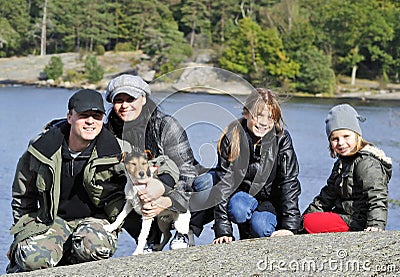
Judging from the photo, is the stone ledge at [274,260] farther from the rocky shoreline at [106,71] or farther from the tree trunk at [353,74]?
the tree trunk at [353,74]

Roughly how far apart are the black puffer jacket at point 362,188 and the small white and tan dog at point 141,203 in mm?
921

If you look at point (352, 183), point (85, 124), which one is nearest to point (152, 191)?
point (85, 124)

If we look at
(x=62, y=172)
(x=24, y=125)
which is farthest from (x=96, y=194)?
(x=24, y=125)

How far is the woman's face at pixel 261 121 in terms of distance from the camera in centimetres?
432

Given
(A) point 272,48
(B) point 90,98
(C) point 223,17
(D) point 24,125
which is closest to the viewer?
(B) point 90,98

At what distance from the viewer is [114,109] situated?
435 centimetres

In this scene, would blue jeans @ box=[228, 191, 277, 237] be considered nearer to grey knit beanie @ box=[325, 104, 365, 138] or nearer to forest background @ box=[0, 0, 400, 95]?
grey knit beanie @ box=[325, 104, 365, 138]

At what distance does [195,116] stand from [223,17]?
176 ft

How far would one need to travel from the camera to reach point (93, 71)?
147 ft

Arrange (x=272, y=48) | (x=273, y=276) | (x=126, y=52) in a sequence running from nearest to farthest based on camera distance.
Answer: (x=273, y=276)
(x=272, y=48)
(x=126, y=52)

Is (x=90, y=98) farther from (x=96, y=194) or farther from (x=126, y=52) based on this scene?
(x=126, y=52)

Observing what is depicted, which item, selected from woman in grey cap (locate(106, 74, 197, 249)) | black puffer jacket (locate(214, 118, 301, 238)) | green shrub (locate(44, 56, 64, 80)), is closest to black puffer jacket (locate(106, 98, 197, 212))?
woman in grey cap (locate(106, 74, 197, 249))

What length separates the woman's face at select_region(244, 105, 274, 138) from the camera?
4316 millimetres

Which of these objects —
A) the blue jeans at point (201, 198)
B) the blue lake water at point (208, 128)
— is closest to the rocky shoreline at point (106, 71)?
the blue lake water at point (208, 128)
